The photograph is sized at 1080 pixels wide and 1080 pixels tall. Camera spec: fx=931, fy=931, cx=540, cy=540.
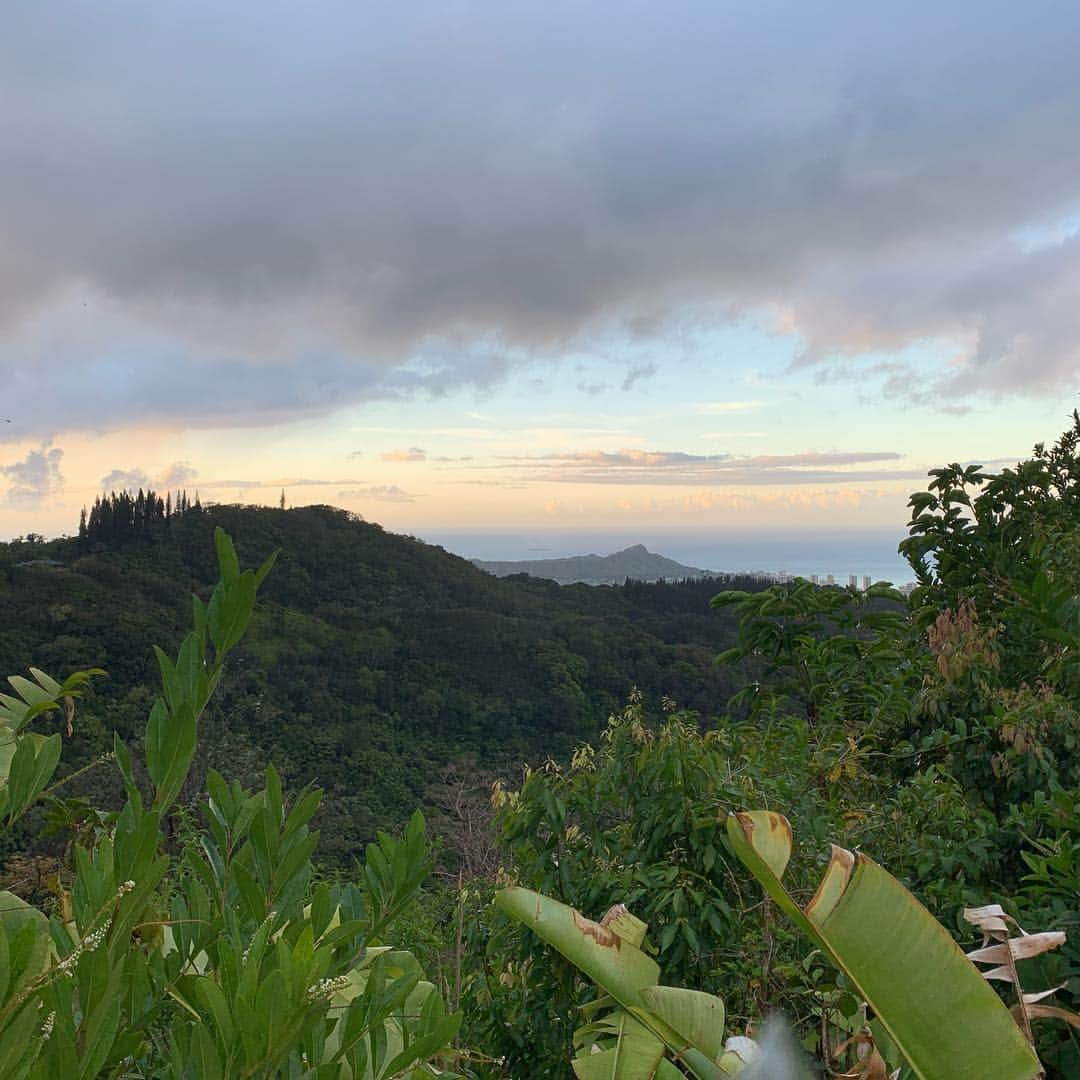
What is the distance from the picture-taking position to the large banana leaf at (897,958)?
2.12 ft

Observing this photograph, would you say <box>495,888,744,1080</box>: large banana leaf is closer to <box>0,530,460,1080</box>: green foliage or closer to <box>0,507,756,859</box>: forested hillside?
<box>0,530,460,1080</box>: green foliage

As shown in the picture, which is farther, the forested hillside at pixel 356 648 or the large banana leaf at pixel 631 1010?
the forested hillside at pixel 356 648

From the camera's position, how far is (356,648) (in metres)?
29.8

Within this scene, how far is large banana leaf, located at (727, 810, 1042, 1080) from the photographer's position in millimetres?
646

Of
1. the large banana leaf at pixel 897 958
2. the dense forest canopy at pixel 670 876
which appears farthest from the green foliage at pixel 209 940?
the large banana leaf at pixel 897 958

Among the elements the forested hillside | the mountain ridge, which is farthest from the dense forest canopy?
the mountain ridge

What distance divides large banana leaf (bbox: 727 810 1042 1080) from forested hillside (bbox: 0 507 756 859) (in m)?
14.7

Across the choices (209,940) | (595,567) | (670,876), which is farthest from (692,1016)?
(595,567)

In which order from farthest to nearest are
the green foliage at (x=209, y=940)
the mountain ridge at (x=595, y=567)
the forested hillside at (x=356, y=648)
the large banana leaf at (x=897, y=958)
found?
1. the mountain ridge at (x=595, y=567)
2. the forested hillside at (x=356, y=648)
3. the large banana leaf at (x=897, y=958)
4. the green foliage at (x=209, y=940)

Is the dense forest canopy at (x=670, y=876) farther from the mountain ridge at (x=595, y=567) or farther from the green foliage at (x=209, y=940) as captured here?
the mountain ridge at (x=595, y=567)

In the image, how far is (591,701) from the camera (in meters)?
23.7

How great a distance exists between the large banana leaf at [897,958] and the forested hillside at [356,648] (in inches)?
578

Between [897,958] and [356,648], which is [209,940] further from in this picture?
[356,648]

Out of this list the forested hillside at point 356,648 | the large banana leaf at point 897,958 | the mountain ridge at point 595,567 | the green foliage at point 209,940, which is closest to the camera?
the green foliage at point 209,940
